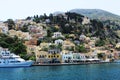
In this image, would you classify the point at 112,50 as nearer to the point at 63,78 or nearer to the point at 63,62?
the point at 63,62

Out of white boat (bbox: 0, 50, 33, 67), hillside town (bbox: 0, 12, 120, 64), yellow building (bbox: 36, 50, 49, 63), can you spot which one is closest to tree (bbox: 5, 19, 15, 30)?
hillside town (bbox: 0, 12, 120, 64)

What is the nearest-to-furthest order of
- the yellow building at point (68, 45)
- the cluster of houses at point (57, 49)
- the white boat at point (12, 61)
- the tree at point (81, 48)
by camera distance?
1. the white boat at point (12, 61)
2. the cluster of houses at point (57, 49)
3. the tree at point (81, 48)
4. the yellow building at point (68, 45)

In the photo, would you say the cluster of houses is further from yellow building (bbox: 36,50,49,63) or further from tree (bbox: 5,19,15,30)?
tree (bbox: 5,19,15,30)

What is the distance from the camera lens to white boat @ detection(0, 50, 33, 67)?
80562 mm

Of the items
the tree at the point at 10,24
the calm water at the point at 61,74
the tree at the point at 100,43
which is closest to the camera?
the calm water at the point at 61,74

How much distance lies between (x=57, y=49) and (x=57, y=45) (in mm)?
5451

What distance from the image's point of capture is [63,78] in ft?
166

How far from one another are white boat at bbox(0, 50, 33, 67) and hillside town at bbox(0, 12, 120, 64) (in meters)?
10.6

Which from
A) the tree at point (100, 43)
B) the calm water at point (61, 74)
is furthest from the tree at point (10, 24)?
the calm water at point (61, 74)

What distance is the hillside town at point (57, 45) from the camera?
96250 millimetres

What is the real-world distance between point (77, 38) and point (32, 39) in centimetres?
1685

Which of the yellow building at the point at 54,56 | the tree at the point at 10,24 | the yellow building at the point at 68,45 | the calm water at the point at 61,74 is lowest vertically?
Answer: the yellow building at the point at 54,56

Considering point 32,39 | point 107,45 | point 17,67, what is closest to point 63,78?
point 17,67

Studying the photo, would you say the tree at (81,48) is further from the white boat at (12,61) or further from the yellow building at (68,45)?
the white boat at (12,61)
